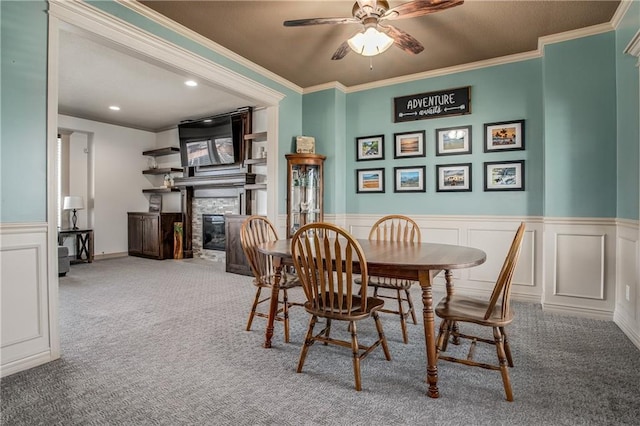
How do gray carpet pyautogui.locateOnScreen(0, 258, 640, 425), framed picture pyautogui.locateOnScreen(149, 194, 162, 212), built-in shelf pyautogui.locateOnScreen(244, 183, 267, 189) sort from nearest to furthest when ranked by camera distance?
1. gray carpet pyautogui.locateOnScreen(0, 258, 640, 425)
2. built-in shelf pyautogui.locateOnScreen(244, 183, 267, 189)
3. framed picture pyautogui.locateOnScreen(149, 194, 162, 212)

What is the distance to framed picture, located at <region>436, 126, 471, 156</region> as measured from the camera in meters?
4.07

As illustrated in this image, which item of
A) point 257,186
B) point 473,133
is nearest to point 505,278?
point 473,133

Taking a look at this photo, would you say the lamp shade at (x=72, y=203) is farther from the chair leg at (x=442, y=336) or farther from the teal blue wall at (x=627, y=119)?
the teal blue wall at (x=627, y=119)

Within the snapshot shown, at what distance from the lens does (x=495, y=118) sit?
3.93m

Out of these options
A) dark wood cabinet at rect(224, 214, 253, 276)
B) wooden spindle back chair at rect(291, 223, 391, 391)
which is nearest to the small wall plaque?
dark wood cabinet at rect(224, 214, 253, 276)

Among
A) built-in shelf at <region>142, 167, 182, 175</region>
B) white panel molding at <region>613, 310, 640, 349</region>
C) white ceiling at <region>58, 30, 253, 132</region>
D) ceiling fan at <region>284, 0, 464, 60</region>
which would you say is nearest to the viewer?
ceiling fan at <region>284, 0, 464, 60</region>

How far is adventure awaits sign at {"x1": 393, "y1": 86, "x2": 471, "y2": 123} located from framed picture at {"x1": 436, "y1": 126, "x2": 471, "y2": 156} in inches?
7.9

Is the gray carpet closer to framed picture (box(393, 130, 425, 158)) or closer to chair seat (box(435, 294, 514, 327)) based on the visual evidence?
chair seat (box(435, 294, 514, 327))

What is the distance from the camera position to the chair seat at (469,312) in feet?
5.99

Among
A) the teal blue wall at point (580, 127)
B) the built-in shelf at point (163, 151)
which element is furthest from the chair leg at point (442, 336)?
the built-in shelf at point (163, 151)

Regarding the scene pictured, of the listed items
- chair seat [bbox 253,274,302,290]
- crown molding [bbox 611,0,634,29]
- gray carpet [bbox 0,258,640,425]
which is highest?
crown molding [bbox 611,0,634,29]

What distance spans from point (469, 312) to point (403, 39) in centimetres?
207

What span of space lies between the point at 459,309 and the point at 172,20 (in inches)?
129

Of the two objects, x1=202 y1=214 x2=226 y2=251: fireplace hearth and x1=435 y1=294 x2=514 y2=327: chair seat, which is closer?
x1=435 y1=294 x2=514 y2=327: chair seat
